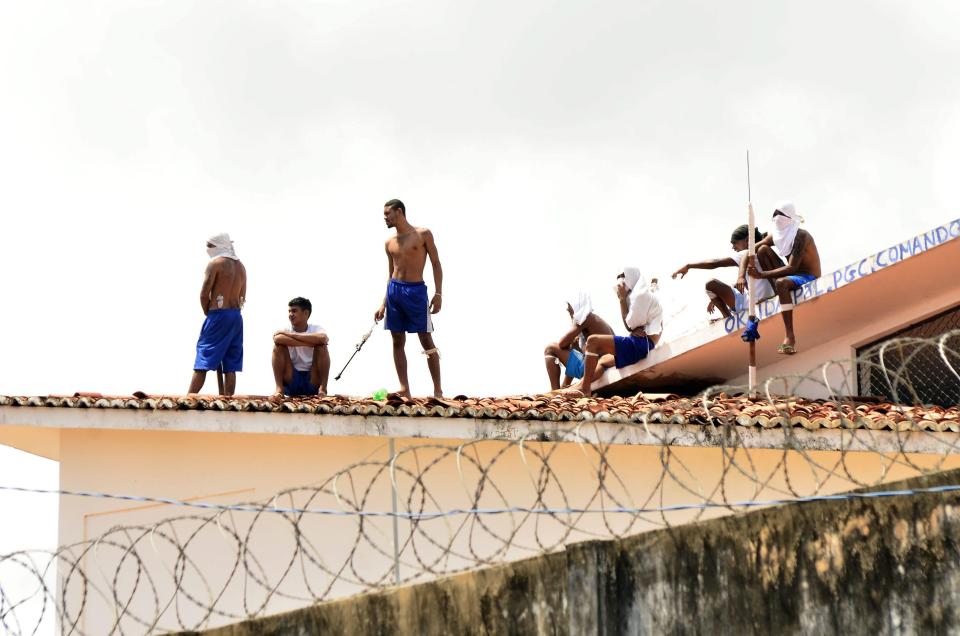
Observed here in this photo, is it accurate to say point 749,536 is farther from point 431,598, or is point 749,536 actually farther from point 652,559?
point 431,598

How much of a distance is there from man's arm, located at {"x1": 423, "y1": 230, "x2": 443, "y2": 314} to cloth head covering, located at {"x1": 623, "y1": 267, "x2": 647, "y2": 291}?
259cm

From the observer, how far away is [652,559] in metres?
6.00

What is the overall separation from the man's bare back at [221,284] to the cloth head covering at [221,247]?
79 millimetres

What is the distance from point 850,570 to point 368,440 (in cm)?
529

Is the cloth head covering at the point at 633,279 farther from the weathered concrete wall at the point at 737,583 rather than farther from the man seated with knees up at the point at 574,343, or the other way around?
the weathered concrete wall at the point at 737,583

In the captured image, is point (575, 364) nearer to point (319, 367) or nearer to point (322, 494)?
point (319, 367)

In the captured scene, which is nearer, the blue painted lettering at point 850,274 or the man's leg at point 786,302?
the blue painted lettering at point 850,274

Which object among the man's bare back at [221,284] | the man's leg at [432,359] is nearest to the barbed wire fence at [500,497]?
the man's leg at [432,359]

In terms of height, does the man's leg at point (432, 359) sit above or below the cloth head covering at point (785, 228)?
below

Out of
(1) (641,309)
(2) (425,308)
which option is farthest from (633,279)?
(2) (425,308)

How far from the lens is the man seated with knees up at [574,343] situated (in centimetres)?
1350

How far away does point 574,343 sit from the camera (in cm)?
1398

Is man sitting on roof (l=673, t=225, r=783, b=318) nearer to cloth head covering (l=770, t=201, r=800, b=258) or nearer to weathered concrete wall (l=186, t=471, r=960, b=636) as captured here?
cloth head covering (l=770, t=201, r=800, b=258)

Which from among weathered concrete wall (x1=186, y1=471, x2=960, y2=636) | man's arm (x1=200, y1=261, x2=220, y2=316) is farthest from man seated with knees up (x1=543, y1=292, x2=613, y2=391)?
weathered concrete wall (x1=186, y1=471, x2=960, y2=636)
